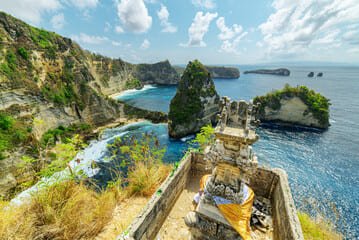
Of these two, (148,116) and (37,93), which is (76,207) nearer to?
(37,93)

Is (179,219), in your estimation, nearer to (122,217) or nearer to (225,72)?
(122,217)

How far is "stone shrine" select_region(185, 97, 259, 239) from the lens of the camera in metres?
→ 3.88

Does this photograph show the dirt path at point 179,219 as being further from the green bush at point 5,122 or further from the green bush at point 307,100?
the green bush at point 307,100

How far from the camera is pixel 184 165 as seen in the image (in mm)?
6730

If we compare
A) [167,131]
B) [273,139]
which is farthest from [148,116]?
[273,139]

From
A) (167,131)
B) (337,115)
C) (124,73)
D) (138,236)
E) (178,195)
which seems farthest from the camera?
(124,73)

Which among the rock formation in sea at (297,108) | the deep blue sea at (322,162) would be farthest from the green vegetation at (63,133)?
the rock formation in sea at (297,108)

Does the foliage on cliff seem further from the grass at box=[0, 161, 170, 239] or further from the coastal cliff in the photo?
the grass at box=[0, 161, 170, 239]

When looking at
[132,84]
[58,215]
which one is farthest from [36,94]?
[132,84]

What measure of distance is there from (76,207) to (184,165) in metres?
3.98

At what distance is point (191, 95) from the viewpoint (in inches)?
1219

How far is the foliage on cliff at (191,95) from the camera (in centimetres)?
2987

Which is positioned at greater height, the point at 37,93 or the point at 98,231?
the point at 37,93

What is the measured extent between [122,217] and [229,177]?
395 cm
